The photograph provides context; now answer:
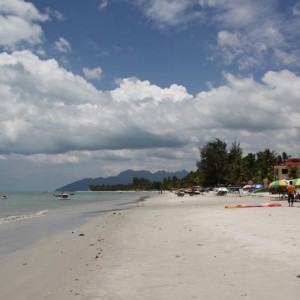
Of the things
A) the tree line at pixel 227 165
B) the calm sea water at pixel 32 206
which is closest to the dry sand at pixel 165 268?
the calm sea water at pixel 32 206

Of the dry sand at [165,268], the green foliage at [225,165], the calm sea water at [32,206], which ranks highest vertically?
the green foliage at [225,165]

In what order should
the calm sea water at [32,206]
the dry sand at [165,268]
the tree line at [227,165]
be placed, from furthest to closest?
1. the tree line at [227,165]
2. the calm sea water at [32,206]
3. the dry sand at [165,268]

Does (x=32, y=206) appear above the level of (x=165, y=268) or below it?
below

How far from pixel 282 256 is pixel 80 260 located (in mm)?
5456

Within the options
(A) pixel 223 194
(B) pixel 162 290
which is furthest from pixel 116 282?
(A) pixel 223 194

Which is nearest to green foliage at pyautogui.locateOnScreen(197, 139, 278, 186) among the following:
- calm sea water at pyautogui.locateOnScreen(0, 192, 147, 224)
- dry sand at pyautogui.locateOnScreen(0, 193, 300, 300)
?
calm sea water at pyautogui.locateOnScreen(0, 192, 147, 224)

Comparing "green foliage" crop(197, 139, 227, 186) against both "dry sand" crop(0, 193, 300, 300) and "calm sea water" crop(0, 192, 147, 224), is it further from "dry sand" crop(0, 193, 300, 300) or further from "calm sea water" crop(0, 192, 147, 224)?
"dry sand" crop(0, 193, 300, 300)

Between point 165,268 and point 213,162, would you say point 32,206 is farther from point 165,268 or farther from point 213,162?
A: point 213,162

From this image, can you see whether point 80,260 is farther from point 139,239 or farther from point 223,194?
point 223,194

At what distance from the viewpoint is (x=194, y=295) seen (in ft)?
22.3

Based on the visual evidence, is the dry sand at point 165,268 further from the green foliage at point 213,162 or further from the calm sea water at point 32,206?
the green foliage at point 213,162

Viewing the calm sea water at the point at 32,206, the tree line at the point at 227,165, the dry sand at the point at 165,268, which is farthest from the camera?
the tree line at the point at 227,165

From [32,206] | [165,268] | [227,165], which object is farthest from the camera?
[227,165]

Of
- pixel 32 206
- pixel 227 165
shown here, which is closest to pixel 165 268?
pixel 32 206
